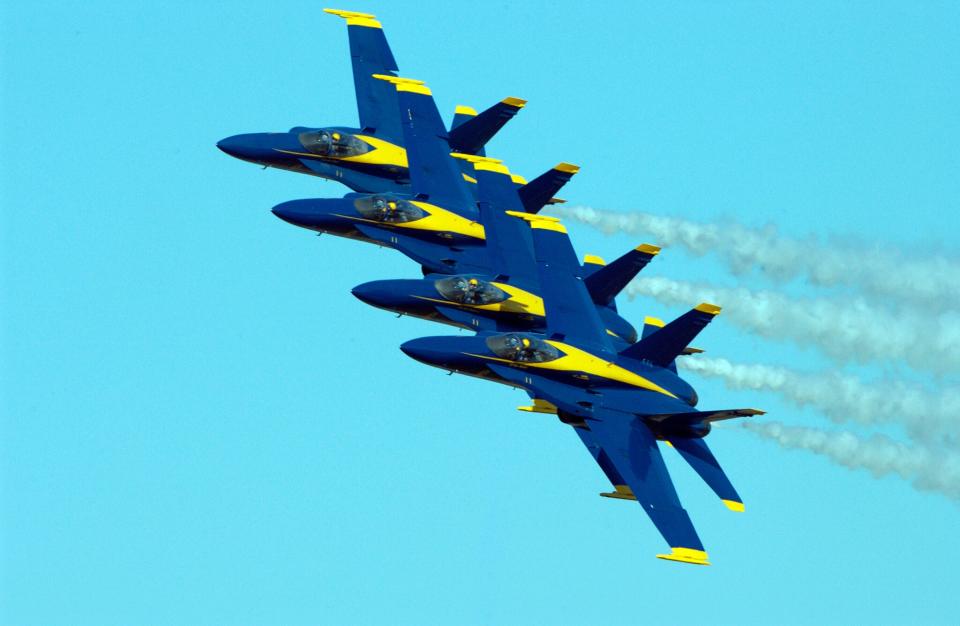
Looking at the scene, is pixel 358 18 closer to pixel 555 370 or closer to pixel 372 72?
pixel 372 72

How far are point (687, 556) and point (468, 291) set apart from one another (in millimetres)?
14024

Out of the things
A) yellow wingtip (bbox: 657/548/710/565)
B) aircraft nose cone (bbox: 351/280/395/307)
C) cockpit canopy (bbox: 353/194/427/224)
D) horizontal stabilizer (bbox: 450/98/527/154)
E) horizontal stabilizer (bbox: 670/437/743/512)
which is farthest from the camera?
horizontal stabilizer (bbox: 450/98/527/154)

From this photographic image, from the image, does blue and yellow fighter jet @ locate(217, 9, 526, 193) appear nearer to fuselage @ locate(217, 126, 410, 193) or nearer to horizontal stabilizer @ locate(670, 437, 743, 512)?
fuselage @ locate(217, 126, 410, 193)

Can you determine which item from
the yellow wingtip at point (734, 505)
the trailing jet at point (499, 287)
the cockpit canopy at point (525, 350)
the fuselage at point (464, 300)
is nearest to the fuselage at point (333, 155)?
the trailing jet at point (499, 287)

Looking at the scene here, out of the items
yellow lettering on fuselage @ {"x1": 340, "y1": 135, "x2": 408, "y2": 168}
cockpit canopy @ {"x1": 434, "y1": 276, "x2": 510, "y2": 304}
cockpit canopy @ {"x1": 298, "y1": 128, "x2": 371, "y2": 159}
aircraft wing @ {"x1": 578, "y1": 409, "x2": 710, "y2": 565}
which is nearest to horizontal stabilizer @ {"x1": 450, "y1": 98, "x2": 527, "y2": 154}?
yellow lettering on fuselage @ {"x1": 340, "y1": 135, "x2": 408, "y2": 168}

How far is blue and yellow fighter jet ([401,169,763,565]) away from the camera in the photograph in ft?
253

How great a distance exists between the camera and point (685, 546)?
74.4 metres

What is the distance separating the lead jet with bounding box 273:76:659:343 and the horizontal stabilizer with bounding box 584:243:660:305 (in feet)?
0.13

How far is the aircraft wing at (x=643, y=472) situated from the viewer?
74688 mm

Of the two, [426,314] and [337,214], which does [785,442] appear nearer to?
[426,314]

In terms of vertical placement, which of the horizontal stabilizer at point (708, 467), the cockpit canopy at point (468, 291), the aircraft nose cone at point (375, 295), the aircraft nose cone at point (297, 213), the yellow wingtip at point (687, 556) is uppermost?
the aircraft nose cone at point (297, 213)

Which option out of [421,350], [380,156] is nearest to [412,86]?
[380,156]

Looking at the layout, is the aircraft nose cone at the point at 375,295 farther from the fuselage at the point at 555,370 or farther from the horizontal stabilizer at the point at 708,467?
the horizontal stabilizer at the point at 708,467

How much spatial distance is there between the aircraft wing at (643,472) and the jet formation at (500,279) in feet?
0.17
